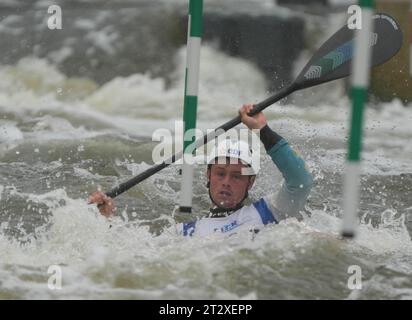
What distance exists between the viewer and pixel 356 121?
298 centimetres

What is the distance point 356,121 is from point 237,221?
1.42 m

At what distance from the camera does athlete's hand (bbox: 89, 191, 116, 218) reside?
4348 millimetres

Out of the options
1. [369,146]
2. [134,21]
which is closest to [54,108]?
[134,21]

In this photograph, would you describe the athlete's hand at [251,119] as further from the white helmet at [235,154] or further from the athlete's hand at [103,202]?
the athlete's hand at [103,202]

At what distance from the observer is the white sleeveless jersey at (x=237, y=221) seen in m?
4.25

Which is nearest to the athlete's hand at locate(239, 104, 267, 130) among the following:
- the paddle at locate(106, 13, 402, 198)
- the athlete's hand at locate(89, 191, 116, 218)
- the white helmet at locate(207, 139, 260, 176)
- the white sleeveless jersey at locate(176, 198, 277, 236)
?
the paddle at locate(106, 13, 402, 198)

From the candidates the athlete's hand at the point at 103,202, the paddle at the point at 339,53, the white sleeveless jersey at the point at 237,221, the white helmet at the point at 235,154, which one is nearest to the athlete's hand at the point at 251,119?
the paddle at the point at 339,53

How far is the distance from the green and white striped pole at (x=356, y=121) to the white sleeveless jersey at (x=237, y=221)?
133 cm

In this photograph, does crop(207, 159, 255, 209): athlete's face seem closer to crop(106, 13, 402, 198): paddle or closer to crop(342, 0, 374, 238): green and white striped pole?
crop(106, 13, 402, 198): paddle

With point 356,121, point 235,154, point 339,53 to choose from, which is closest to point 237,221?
point 235,154

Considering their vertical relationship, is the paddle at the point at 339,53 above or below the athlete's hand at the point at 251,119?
above

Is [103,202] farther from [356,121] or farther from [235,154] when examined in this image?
[356,121]

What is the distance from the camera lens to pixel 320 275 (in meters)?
3.85

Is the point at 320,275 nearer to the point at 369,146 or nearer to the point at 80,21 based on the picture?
the point at 369,146
